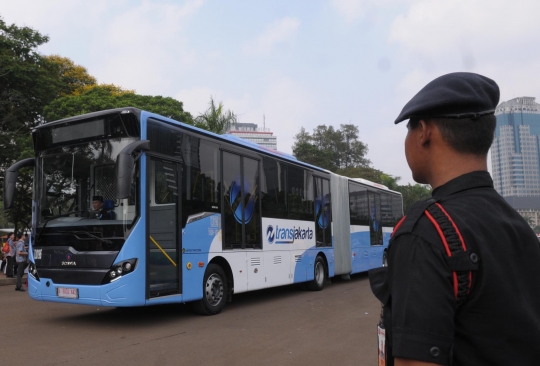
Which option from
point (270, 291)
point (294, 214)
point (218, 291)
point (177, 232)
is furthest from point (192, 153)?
point (270, 291)

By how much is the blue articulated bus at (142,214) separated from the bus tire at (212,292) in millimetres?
20

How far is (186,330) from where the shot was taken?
8.00 meters

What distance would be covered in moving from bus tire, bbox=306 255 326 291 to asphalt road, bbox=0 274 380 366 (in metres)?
2.06

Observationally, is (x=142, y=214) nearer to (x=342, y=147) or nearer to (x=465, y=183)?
(x=465, y=183)

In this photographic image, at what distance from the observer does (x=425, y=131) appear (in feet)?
5.18

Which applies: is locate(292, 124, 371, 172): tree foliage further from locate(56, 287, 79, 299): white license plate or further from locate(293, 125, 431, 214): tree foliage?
locate(56, 287, 79, 299): white license plate

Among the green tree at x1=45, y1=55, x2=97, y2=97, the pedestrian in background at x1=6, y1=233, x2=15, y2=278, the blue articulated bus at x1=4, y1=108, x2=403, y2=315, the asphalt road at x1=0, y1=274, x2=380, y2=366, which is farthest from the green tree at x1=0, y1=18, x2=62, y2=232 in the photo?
the blue articulated bus at x1=4, y1=108, x2=403, y2=315

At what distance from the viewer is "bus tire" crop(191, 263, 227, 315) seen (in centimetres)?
929

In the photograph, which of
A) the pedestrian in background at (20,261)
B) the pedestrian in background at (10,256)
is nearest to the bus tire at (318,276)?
the pedestrian in background at (20,261)

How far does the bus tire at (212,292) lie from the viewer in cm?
929

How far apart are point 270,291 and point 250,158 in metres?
4.58

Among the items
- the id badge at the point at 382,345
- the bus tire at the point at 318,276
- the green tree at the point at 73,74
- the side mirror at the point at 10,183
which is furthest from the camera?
the green tree at the point at 73,74

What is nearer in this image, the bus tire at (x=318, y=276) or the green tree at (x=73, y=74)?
the bus tire at (x=318, y=276)

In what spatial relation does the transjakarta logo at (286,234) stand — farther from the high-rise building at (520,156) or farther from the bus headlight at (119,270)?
the high-rise building at (520,156)
